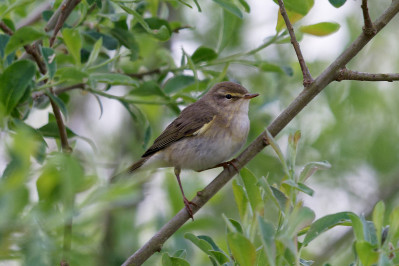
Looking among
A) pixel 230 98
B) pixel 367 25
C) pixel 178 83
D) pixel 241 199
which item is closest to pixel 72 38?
pixel 178 83

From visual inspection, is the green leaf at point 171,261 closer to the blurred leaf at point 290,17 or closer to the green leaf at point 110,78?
the green leaf at point 110,78

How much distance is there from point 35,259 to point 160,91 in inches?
A: 70.5

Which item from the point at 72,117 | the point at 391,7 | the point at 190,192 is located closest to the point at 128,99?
the point at 190,192

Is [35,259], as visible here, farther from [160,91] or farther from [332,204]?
Result: [332,204]

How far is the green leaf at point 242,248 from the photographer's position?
1684 millimetres

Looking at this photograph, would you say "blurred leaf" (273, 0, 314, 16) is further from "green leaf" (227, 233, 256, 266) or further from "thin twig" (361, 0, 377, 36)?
"green leaf" (227, 233, 256, 266)

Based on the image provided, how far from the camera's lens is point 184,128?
160 inches

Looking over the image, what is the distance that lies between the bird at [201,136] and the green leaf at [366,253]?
6.96 feet

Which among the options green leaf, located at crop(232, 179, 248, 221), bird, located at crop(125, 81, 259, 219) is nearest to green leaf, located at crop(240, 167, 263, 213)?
green leaf, located at crop(232, 179, 248, 221)

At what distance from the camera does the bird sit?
12.5ft

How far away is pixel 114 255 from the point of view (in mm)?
3348

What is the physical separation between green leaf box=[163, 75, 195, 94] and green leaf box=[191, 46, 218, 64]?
0.12 m

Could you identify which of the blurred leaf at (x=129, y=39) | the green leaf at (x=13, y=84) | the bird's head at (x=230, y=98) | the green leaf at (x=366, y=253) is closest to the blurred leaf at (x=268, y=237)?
the green leaf at (x=366, y=253)

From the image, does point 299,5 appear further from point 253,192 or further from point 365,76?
point 253,192
